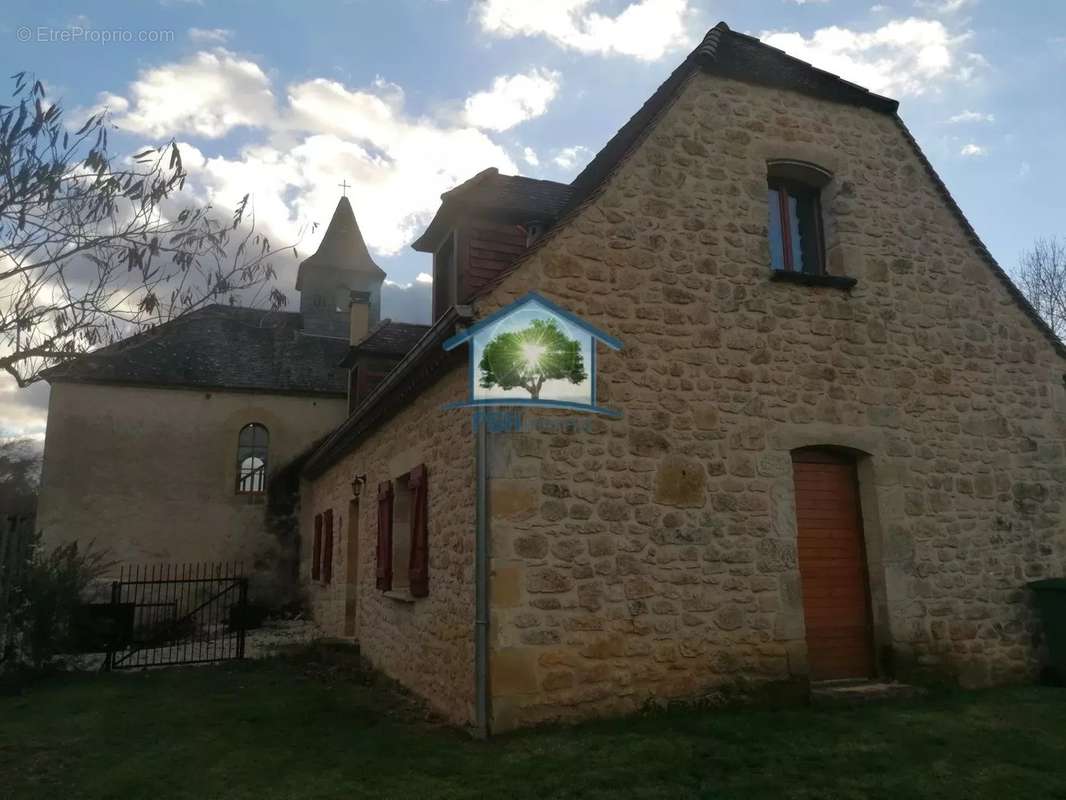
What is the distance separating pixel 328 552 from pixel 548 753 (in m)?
9.32

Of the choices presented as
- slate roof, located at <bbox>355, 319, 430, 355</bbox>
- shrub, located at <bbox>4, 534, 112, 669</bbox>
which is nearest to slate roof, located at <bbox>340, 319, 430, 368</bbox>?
slate roof, located at <bbox>355, 319, 430, 355</bbox>

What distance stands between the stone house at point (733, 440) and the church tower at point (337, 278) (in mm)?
14085

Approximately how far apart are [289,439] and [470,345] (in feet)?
41.3

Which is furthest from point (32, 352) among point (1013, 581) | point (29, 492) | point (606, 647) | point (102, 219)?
point (29, 492)

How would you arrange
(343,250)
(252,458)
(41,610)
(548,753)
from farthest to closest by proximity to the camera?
(343,250), (252,458), (41,610), (548,753)

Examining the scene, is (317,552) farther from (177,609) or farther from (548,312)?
(548,312)

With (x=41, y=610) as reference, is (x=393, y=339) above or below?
above

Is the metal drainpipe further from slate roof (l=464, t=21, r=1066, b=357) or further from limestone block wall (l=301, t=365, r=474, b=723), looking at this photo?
slate roof (l=464, t=21, r=1066, b=357)

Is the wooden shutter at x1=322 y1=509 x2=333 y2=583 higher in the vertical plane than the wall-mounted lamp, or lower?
lower

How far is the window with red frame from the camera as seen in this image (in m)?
8.00

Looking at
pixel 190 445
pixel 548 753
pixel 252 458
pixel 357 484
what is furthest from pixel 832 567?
pixel 190 445

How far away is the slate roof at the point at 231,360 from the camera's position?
1650 centimetres

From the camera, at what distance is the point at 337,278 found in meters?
26.4

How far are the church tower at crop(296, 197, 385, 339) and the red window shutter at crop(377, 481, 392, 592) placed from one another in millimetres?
13472
